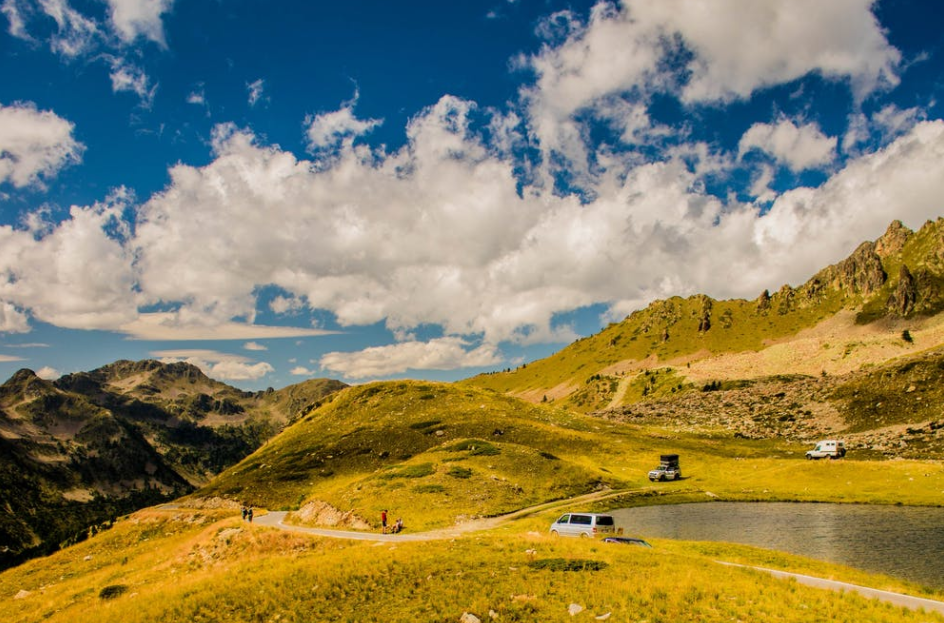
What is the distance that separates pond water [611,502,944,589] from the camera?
1417 inches

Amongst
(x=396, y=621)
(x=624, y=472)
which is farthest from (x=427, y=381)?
(x=396, y=621)

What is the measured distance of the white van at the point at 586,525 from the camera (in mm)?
40750

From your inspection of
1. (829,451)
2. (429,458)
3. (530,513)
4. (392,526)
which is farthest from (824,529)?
(429,458)

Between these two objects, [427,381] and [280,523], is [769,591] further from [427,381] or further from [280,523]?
[427,381]

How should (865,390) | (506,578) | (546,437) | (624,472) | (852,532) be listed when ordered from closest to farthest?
(506,578), (852,532), (624,472), (546,437), (865,390)

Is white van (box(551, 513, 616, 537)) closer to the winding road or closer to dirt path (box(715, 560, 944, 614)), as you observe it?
the winding road

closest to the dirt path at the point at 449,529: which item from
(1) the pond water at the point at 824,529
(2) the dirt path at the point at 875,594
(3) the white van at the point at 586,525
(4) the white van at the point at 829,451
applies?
(1) the pond water at the point at 824,529

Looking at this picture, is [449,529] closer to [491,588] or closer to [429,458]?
[429,458]

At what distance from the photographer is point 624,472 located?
88312 mm

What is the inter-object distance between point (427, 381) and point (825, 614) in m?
166

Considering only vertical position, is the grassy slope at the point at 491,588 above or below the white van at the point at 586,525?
above

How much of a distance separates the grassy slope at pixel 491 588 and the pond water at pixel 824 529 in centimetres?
714

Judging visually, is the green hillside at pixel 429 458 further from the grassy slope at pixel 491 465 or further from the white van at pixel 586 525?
the white van at pixel 586 525

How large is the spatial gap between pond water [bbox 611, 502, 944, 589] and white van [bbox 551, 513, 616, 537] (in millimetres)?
9823
